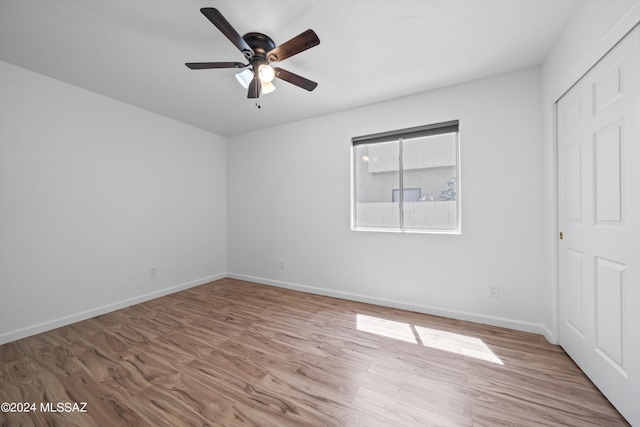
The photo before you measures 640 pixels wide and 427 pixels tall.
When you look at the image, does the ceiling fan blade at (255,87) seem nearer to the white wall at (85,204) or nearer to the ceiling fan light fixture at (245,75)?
the ceiling fan light fixture at (245,75)

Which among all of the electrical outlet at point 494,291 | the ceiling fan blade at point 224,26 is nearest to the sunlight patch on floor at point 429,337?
the electrical outlet at point 494,291

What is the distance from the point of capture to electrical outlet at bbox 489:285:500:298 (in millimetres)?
2328

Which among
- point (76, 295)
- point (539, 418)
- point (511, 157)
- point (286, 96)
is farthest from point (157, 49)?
point (539, 418)

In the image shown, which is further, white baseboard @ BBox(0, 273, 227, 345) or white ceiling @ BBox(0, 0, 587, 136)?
white baseboard @ BBox(0, 273, 227, 345)

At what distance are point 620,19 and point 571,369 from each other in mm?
2230

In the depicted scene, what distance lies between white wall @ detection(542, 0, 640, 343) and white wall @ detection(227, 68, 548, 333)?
105 millimetres

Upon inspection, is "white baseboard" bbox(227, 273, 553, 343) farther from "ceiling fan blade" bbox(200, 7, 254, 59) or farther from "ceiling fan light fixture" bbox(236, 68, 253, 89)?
"ceiling fan blade" bbox(200, 7, 254, 59)

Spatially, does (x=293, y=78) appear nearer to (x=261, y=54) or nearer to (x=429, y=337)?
(x=261, y=54)

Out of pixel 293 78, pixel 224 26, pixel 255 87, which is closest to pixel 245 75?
pixel 255 87

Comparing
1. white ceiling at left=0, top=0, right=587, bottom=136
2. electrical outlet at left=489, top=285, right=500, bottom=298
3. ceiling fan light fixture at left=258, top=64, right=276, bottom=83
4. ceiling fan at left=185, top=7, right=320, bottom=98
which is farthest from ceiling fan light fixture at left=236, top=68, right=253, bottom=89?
electrical outlet at left=489, top=285, right=500, bottom=298

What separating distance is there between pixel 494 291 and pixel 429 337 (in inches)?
33.9

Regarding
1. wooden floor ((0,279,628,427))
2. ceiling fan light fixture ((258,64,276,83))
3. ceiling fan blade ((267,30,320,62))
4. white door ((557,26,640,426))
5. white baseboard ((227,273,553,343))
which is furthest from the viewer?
white baseboard ((227,273,553,343))

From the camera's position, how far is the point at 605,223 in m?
1.43

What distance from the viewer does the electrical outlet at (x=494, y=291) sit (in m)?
2.33
